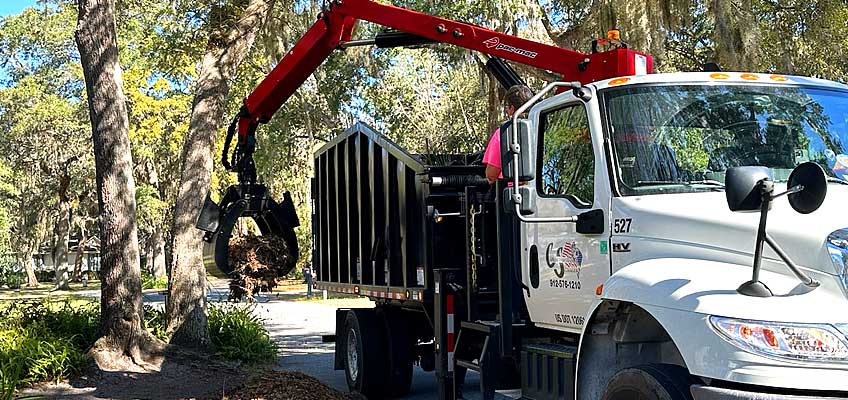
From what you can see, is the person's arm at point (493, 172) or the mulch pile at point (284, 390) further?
the mulch pile at point (284, 390)

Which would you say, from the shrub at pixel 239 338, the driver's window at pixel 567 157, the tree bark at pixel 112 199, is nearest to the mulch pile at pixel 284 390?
the tree bark at pixel 112 199

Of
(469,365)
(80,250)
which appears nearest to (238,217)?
(469,365)

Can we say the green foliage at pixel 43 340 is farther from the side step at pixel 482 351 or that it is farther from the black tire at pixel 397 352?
the side step at pixel 482 351

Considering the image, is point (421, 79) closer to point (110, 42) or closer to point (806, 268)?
point (110, 42)

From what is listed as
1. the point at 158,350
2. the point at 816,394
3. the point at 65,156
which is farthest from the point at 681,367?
the point at 65,156

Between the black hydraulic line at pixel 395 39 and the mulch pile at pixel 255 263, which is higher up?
the black hydraulic line at pixel 395 39

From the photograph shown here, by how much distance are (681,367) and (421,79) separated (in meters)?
27.7

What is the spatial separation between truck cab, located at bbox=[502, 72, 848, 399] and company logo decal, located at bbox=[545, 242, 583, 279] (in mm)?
14

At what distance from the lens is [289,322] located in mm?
23188

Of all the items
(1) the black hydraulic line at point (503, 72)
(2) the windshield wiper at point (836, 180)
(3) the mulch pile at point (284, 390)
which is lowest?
(3) the mulch pile at point (284, 390)

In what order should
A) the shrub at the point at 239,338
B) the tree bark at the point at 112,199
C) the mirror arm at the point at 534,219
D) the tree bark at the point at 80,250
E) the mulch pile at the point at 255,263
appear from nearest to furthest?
the mirror arm at the point at 534,219, the mulch pile at the point at 255,263, the tree bark at the point at 112,199, the shrub at the point at 239,338, the tree bark at the point at 80,250

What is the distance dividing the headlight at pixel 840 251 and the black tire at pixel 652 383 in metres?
0.85

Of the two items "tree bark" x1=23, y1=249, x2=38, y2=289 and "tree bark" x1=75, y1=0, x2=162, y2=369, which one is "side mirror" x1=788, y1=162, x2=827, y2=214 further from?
"tree bark" x1=23, y1=249, x2=38, y2=289

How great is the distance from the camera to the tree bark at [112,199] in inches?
497
